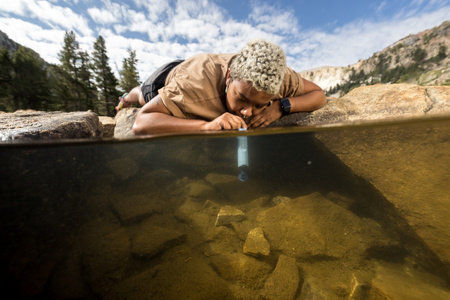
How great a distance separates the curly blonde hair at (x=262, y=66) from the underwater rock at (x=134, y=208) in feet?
10.1

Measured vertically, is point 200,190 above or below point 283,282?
above

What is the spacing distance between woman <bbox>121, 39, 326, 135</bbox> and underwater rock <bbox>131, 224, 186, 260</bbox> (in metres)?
1.75

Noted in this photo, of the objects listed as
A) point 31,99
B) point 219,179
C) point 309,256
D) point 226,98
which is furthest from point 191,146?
point 31,99

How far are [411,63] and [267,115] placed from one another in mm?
112059

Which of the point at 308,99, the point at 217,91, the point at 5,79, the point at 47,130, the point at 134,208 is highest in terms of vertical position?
the point at 5,79

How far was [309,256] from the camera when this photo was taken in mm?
2906

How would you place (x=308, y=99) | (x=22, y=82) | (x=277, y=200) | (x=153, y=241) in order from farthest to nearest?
(x=22, y=82)
(x=277, y=200)
(x=308, y=99)
(x=153, y=241)

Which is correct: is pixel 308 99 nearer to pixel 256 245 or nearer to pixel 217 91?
pixel 217 91

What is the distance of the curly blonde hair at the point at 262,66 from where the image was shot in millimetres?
2623

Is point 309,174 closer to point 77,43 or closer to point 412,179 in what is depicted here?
point 412,179

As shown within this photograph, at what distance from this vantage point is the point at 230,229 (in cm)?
344

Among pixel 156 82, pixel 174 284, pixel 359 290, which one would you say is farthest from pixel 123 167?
pixel 359 290

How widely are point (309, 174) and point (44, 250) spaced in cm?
643

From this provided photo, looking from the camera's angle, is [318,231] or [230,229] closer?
[318,231]
